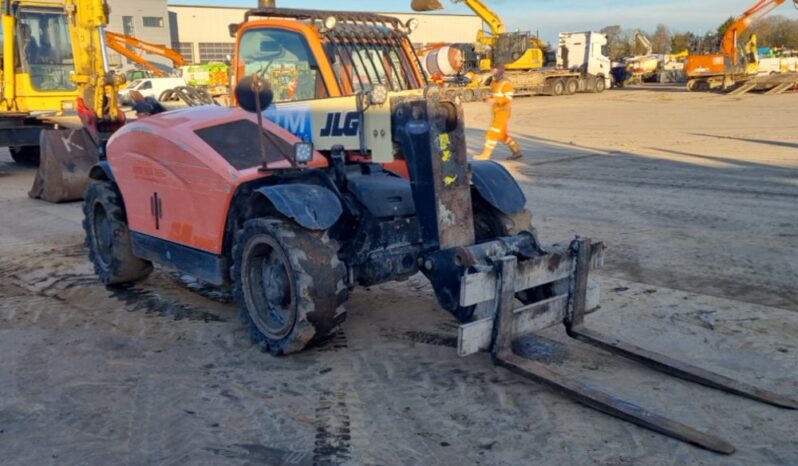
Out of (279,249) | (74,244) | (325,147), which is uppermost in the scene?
(325,147)

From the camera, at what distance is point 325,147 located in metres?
5.52

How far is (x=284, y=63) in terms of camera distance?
598 centimetres

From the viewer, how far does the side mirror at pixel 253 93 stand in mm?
4898

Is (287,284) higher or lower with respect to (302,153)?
lower

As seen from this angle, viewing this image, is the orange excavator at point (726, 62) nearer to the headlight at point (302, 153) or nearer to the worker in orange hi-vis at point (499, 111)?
the worker in orange hi-vis at point (499, 111)

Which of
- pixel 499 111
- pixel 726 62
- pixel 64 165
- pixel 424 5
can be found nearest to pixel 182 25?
pixel 726 62


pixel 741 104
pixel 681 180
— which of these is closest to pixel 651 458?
pixel 681 180

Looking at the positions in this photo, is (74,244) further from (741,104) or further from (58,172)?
(741,104)

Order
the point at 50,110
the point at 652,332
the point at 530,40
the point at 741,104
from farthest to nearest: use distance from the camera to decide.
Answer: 1. the point at 530,40
2. the point at 741,104
3. the point at 50,110
4. the point at 652,332

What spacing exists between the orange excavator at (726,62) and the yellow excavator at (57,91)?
28.5 metres

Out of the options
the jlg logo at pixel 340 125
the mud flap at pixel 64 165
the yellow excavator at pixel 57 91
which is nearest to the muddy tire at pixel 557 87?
the yellow excavator at pixel 57 91

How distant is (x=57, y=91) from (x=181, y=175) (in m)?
12.2

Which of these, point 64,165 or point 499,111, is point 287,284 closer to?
point 64,165

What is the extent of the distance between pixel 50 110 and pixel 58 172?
4966 mm
